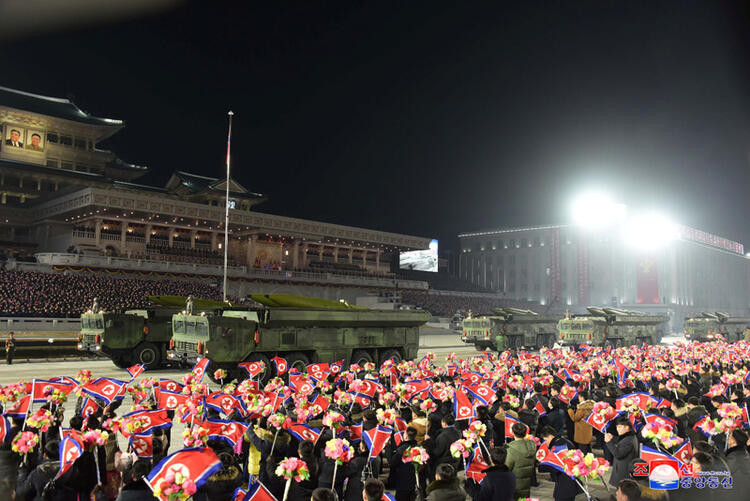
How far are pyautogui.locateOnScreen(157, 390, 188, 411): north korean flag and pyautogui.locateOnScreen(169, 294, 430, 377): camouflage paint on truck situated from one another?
8.83 metres

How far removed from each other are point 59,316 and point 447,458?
115 feet

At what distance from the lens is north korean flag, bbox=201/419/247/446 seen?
774 centimetres

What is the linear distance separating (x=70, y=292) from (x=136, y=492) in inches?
1534

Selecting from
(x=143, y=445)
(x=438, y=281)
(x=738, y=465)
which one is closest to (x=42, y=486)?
(x=143, y=445)

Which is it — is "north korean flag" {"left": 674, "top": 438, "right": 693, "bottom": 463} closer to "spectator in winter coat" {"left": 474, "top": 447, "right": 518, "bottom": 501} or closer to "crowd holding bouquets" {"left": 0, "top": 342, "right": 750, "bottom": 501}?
"crowd holding bouquets" {"left": 0, "top": 342, "right": 750, "bottom": 501}

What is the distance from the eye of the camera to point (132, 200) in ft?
164

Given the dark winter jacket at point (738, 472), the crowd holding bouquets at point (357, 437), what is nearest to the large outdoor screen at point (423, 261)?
the crowd holding bouquets at point (357, 437)

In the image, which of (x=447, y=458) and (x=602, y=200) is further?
(x=602, y=200)

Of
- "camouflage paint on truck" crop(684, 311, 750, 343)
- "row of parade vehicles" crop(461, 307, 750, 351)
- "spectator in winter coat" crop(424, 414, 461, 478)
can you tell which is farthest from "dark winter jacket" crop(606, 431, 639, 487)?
"camouflage paint on truck" crop(684, 311, 750, 343)

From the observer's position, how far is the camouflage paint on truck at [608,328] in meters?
37.1

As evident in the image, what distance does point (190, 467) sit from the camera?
498 centimetres

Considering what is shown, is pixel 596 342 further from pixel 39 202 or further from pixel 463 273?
pixel 463 273

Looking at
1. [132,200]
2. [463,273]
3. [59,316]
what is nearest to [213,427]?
[59,316]

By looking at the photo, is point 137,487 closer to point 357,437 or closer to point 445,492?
point 445,492
